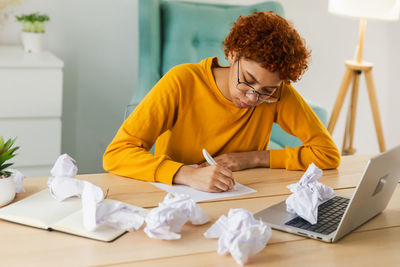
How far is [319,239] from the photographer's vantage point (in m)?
1.06

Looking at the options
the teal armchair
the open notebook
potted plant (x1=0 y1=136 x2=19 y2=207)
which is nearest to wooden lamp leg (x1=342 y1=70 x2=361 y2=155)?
the teal armchair

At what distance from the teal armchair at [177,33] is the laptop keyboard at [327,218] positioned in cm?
128

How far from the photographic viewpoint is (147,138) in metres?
1.53

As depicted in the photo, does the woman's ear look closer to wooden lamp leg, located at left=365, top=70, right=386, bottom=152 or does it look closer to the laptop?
the laptop

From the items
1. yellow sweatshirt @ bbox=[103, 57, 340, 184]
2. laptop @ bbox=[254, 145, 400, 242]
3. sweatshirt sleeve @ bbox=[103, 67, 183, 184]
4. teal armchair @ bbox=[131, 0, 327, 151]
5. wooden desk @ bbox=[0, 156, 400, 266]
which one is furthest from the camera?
teal armchair @ bbox=[131, 0, 327, 151]

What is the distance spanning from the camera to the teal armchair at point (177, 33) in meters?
2.63

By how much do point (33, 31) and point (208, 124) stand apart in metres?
1.40

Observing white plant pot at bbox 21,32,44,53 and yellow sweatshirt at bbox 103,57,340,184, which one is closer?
yellow sweatshirt at bbox 103,57,340,184

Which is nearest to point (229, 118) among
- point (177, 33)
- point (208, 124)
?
point (208, 124)

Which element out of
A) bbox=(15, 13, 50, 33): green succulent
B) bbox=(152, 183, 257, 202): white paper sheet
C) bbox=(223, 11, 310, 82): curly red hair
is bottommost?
bbox=(152, 183, 257, 202): white paper sheet

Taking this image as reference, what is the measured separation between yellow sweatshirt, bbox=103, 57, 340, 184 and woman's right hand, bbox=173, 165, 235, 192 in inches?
6.6

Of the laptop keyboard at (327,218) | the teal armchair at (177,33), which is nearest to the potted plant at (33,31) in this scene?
the teal armchair at (177,33)

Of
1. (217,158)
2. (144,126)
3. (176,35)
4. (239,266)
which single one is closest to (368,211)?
(239,266)

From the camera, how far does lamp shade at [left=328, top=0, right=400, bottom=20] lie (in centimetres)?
287
